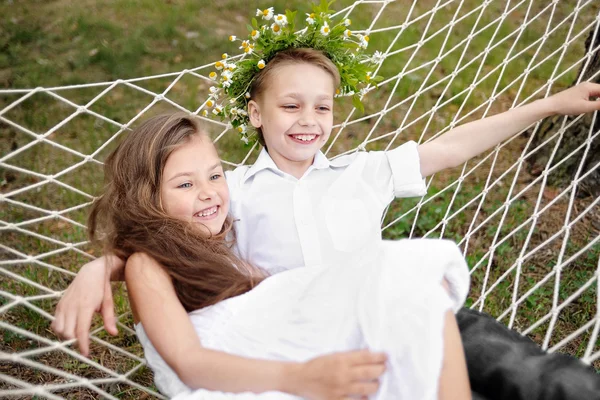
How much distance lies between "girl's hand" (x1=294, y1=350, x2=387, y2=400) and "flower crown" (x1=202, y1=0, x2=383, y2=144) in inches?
34.0

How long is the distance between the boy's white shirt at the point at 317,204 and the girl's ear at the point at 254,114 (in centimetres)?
8

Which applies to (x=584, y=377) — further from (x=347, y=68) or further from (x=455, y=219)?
(x=455, y=219)

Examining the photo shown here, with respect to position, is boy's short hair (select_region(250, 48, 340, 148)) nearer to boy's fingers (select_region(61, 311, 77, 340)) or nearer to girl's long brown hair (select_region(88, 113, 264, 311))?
girl's long brown hair (select_region(88, 113, 264, 311))

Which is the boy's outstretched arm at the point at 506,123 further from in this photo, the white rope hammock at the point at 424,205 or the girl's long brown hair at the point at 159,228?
the girl's long brown hair at the point at 159,228

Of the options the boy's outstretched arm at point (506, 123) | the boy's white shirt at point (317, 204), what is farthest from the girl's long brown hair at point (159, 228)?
the boy's outstretched arm at point (506, 123)

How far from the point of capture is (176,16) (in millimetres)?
3703

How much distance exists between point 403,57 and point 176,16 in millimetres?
1547

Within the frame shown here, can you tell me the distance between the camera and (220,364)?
3.37ft

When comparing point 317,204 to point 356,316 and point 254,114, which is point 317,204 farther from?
point 356,316

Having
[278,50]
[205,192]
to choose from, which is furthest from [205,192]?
[278,50]

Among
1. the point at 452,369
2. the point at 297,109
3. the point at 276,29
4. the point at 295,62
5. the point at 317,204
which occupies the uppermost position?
the point at 276,29

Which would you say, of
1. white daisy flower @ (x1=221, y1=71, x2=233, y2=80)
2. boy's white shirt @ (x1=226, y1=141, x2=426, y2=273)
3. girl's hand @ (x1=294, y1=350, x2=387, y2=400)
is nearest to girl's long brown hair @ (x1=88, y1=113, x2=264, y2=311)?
boy's white shirt @ (x1=226, y1=141, x2=426, y2=273)

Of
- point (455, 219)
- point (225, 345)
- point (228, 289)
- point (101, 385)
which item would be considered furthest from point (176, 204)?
point (455, 219)

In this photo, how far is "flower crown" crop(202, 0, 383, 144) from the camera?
1521 millimetres
